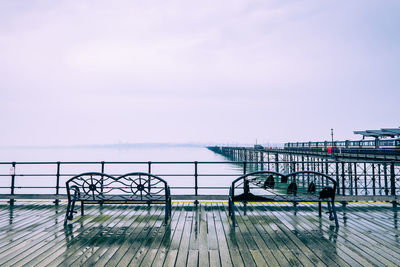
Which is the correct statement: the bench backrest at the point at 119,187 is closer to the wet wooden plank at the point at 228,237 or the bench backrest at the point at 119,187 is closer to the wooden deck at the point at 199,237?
the wooden deck at the point at 199,237

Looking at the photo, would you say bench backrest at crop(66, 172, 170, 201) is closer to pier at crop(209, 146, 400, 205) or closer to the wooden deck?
the wooden deck

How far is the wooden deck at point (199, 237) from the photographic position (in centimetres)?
266

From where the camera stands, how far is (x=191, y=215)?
15.0ft

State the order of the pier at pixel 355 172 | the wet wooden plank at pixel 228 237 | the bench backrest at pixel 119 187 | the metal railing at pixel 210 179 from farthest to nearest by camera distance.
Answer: the metal railing at pixel 210 179 → the pier at pixel 355 172 → the bench backrest at pixel 119 187 → the wet wooden plank at pixel 228 237

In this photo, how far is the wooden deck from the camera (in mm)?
2664

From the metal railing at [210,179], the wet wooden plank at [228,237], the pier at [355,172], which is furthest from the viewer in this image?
the metal railing at [210,179]

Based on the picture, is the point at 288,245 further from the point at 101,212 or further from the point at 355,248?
the point at 101,212

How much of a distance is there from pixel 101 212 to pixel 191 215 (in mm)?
1926

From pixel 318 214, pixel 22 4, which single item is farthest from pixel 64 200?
pixel 22 4

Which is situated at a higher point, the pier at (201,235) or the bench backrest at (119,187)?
the bench backrest at (119,187)

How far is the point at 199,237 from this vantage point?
3404mm

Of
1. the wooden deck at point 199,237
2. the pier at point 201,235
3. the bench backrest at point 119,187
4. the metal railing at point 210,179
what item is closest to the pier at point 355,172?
the metal railing at point 210,179

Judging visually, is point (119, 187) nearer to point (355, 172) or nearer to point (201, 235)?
point (201, 235)

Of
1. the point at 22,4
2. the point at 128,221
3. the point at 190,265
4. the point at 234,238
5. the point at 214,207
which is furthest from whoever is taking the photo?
the point at 22,4
